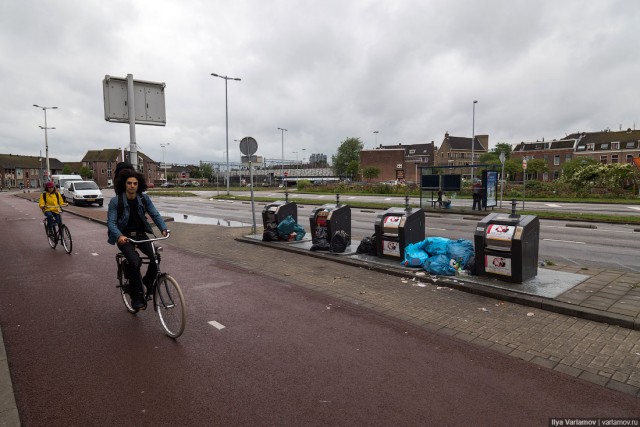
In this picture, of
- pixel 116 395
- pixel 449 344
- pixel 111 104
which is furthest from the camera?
pixel 111 104

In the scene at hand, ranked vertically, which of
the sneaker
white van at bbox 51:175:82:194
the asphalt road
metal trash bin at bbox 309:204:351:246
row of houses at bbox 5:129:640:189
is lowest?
the asphalt road

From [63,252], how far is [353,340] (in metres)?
8.45

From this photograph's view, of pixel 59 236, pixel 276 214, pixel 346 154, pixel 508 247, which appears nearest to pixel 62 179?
pixel 59 236

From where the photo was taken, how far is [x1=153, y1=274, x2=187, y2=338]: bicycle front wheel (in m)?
4.20

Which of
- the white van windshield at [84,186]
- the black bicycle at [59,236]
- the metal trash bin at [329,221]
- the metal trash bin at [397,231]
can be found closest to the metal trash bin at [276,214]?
the metal trash bin at [329,221]

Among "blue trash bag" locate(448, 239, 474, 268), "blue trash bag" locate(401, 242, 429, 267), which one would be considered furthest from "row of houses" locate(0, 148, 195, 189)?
"blue trash bag" locate(448, 239, 474, 268)

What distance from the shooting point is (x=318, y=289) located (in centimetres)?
613

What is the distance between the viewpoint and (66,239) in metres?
9.41

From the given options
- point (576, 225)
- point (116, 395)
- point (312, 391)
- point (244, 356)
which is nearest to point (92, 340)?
point (116, 395)

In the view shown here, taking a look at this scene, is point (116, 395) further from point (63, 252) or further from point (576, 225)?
point (576, 225)

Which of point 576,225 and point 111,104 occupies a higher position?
point 111,104

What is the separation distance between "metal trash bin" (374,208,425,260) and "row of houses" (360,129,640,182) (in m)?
52.4

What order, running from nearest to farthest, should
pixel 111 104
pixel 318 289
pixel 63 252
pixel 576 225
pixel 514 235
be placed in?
1. pixel 514 235
2. pixel 318 289
3. pixel 63 252
4. pixel 111 104
5. pixel 576 225

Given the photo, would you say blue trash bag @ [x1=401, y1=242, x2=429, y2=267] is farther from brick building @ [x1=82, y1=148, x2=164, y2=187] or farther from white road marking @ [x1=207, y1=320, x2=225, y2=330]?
brick building @ [x1=82, y1=148, x2=164, y2=187]
